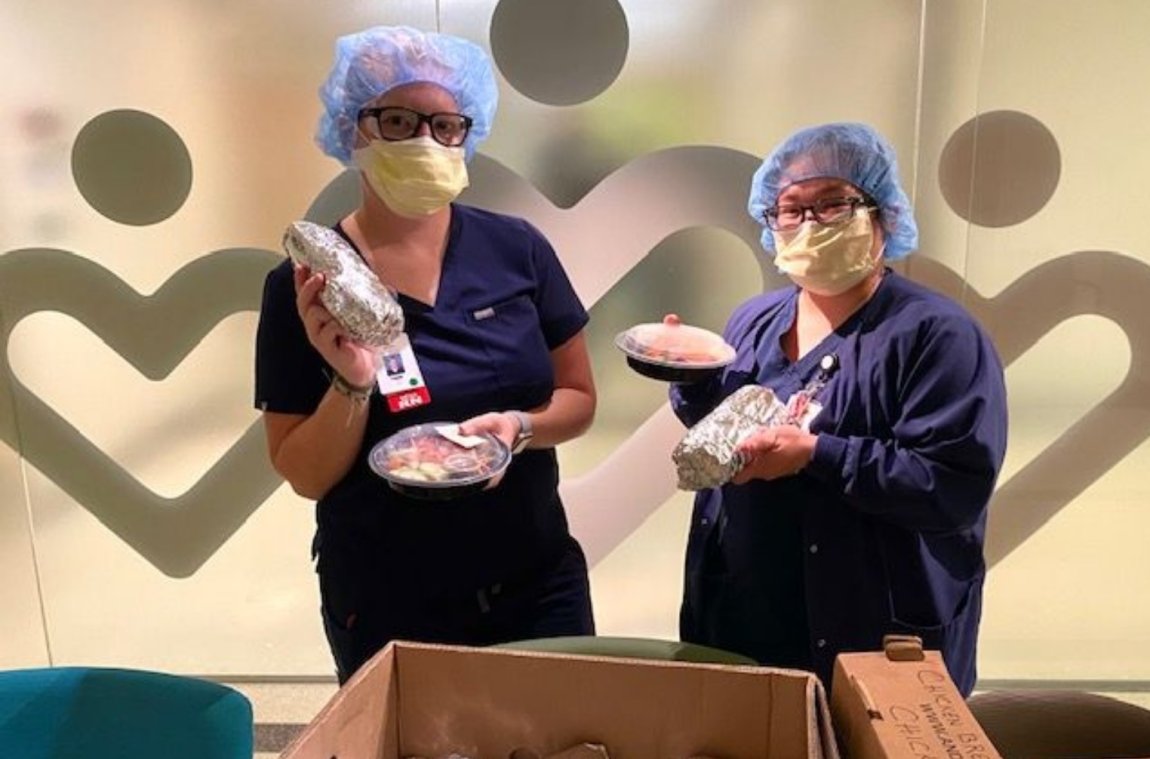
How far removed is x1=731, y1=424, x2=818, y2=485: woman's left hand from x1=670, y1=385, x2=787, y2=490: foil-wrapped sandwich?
1cm

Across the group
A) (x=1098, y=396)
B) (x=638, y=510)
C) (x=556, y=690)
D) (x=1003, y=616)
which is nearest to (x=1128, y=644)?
(x=1003, y=616)

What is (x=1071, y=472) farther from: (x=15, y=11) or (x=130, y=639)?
(x=15, y=11)

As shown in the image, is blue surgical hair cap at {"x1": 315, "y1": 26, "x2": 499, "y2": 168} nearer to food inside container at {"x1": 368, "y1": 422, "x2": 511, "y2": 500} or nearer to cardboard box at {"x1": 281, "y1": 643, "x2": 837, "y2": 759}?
food inside container at {"x1": 368, "y1": 422, "x2": 511, "y2": 500}

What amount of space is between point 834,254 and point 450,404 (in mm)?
613

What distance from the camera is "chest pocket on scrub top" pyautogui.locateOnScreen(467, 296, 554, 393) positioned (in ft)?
5.20

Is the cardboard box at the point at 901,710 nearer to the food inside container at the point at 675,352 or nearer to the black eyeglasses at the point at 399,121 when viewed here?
the food inside container at the point at 675,352

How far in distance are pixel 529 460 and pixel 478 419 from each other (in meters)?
0.17

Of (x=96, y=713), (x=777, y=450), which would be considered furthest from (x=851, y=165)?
(x=96, y=713)

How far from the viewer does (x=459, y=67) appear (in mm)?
1637

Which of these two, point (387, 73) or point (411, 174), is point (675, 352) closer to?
point (411, 174)

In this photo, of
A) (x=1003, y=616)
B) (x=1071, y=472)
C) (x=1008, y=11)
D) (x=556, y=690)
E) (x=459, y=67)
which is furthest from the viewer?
(x=1003, y=616)

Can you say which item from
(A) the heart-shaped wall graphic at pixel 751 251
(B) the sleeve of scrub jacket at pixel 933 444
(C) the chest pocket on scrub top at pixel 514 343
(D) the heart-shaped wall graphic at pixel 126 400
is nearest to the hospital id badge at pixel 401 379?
(C) the chest pocket on scrub top at pixel 514 343

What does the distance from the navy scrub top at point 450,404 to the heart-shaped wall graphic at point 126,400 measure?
1000 mm

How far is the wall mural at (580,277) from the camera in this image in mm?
2277
